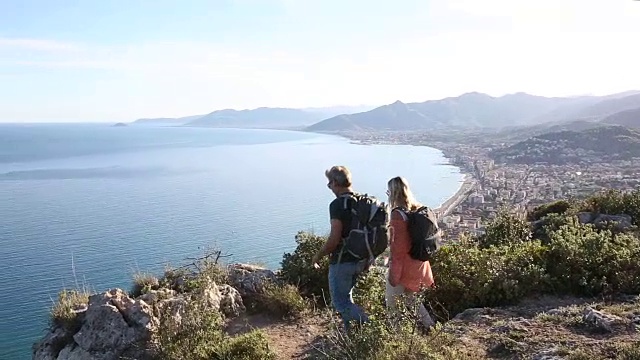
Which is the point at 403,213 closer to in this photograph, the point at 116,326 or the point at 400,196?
the point at 400,196

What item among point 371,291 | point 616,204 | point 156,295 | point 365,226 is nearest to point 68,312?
point 156,295

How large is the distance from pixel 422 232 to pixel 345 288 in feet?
3.08

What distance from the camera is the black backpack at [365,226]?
15.4ft

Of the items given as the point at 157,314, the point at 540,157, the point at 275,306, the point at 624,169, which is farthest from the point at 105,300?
the point at 540,157

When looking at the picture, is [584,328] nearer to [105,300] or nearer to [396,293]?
[396,293]

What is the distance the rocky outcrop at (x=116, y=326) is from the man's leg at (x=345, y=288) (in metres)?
1.62

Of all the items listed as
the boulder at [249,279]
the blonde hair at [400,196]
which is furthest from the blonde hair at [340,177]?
the boulder at [249,279]

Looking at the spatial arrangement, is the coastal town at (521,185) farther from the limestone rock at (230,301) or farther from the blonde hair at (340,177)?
the blonde hair at (340,177)

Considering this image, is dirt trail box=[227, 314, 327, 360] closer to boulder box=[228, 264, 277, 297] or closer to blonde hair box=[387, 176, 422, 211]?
boulder box=[228, 264, 277, 297]

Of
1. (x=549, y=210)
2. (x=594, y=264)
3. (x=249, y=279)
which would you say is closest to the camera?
(x=594, y=264)

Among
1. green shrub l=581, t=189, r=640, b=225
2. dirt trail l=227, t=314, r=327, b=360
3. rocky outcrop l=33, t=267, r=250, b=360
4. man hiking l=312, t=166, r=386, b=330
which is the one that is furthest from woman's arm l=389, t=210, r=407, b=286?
green shrub l=581, t=189, r=640, b=225

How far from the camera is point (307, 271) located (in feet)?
24.6

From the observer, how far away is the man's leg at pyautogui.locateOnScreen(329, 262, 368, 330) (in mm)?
4840

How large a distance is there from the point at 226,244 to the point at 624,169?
42.1 meters
